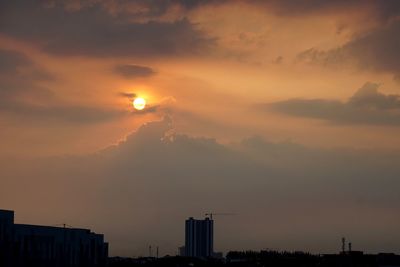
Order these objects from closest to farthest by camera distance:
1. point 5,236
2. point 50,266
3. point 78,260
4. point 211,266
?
1. point 5,236
2. point 50,266
3. point 78,260
4. point 211,266

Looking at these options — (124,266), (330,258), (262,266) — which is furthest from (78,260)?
(330,258)

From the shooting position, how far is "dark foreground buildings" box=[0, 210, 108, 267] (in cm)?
10738

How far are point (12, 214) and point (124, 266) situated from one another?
59.3 meters

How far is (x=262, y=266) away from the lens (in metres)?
166

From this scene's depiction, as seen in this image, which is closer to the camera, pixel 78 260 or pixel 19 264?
pixel 19 264

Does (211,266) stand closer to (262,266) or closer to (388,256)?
(262,266)

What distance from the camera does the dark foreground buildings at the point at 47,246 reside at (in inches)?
4227

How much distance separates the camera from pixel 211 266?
16000cm

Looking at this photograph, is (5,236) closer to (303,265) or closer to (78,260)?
(78,260)

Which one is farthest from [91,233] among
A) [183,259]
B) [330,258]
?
[330,258]

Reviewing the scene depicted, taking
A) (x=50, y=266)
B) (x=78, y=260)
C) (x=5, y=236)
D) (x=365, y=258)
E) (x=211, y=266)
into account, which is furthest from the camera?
(x=365, y=258)

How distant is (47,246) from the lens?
116938 mm

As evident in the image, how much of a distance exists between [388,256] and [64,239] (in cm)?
9084

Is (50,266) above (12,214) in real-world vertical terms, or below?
below
